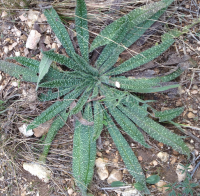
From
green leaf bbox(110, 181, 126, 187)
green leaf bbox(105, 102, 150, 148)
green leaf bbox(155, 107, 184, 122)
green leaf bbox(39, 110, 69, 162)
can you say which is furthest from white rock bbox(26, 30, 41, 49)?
green leaf bbox(110, 181, 126, 187)

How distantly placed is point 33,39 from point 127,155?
1207 millimetres

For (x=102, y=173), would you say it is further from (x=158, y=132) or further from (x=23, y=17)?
(x=23, y=17)

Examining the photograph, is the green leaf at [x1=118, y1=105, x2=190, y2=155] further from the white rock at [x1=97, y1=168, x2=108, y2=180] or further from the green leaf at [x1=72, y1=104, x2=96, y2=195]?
the white rock at [x1=97, y1=168, x2=108, y2=180]

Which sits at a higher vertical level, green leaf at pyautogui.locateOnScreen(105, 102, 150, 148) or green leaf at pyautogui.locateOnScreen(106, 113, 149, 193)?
green leaf at pyautogui.locateOnScreen(105, 102, 150, 148)

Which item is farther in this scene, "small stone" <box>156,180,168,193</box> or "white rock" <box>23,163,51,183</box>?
"white rock" <box>23,163,51,183</box>

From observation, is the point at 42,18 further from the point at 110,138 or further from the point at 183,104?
the point at 183,104

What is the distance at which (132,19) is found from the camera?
4.91 feet

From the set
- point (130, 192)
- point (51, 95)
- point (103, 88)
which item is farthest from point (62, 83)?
point (130, 192)

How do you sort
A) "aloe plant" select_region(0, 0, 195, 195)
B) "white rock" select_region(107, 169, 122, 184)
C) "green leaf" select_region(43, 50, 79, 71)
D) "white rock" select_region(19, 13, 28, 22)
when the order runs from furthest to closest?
"white rock" select_region(19, 13, 28, 22)
"white rock" select_region(107, 169, 122, 184)
"aloe plant" select_region(0, 0, 195, 195)
"green leaf" select_region(43, 50, 79, 71)

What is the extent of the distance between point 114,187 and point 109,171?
126mm

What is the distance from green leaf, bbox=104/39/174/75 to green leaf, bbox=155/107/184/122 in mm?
404

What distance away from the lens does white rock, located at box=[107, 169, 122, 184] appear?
162 centimetres

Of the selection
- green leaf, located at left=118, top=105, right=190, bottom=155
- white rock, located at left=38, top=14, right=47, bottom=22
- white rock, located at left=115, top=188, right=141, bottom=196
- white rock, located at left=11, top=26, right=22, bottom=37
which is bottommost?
white rock, located at left=115, top=188, right=141, bottom=196

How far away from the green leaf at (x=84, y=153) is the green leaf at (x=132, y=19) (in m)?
0.53
